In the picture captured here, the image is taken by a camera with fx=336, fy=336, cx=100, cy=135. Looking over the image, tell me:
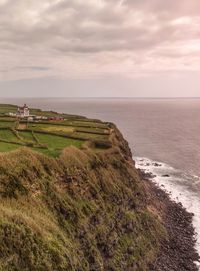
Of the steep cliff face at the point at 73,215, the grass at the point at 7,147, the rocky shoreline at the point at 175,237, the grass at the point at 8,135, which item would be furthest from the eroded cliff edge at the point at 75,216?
the grass at the point at 8,135

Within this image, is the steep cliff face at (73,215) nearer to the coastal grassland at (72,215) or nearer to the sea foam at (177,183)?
the coastal grassland at (72,215)

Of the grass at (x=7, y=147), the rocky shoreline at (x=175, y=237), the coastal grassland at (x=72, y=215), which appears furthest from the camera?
the rocky shoreline at (x=175, y=237)

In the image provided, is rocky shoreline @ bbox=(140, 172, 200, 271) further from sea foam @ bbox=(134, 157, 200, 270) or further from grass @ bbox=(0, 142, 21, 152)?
grass @ bbox=(0, 142, 21, 152)

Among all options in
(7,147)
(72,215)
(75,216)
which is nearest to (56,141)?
(7,147)

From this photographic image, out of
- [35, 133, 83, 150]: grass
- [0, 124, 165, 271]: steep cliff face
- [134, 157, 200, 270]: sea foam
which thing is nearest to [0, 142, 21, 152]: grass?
[0, 124, 165, 271]: steep cliff face

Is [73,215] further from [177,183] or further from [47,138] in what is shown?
[177,183]

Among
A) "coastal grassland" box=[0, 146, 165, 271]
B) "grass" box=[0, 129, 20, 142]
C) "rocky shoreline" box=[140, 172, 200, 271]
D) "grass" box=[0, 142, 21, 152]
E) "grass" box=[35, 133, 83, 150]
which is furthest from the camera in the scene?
"grass" box=[0, 129, 20, 142]
